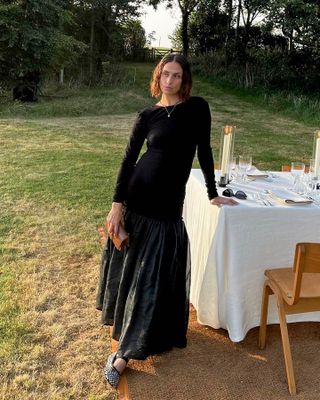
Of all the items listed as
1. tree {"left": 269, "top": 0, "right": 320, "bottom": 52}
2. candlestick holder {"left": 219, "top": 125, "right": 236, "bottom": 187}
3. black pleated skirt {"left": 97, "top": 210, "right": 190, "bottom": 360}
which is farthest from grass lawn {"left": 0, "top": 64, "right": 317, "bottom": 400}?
tree {"left": 269, "top": 0, "right": 320, "bottom": 52}

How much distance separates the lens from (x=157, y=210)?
2.22 meters

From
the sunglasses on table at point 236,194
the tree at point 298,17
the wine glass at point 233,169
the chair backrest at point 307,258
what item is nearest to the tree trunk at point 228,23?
the tree at point 298,17

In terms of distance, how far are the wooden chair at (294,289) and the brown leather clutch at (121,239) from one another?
32.3 inches

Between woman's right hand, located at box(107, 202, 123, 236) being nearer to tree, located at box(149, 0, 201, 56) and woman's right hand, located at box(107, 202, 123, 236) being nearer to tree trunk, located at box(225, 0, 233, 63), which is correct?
tree trunk, located at box(225, 0, 233, 63)

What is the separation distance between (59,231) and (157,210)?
2319mm

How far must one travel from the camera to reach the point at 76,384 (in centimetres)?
227

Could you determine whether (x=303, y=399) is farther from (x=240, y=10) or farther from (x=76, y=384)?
(x=240, y=10)

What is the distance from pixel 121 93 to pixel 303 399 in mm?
13783

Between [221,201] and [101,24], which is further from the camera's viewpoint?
[101,24]

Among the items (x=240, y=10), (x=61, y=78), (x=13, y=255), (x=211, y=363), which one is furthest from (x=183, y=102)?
(x=240, y=10)

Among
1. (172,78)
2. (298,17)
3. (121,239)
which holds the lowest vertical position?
(121,239)

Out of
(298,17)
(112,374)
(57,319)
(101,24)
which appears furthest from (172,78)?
(101,24)

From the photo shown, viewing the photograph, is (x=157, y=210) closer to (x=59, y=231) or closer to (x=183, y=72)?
(x=183, y=72)

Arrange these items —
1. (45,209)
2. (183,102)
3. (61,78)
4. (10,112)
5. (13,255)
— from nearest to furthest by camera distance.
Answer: (183,102) → (13,255) → (45,209) → (10,112) → (61,78)
